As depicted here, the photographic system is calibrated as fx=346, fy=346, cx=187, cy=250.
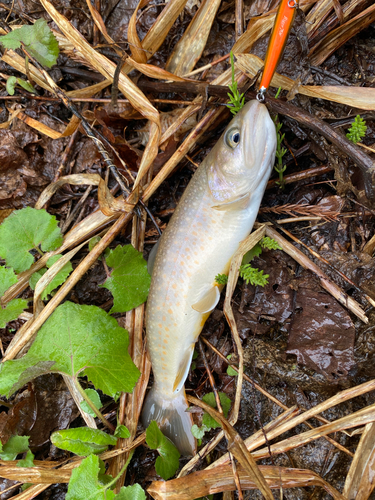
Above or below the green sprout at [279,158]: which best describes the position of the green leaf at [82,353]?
below

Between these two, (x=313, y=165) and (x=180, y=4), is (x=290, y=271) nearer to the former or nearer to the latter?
(x=313, y=165)

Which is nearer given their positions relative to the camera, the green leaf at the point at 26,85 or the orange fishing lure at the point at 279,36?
the orange fishing lure at the point at 279,36

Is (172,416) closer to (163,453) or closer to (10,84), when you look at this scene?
(163,453)

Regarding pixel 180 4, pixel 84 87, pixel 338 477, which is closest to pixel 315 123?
pixel 180 4

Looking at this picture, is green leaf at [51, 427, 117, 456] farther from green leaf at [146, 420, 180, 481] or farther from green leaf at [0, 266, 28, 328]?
green leaf at [0, 266, 28, 328]

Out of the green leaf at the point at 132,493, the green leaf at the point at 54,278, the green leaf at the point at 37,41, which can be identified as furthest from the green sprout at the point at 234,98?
the green leaf at the point at 132,493

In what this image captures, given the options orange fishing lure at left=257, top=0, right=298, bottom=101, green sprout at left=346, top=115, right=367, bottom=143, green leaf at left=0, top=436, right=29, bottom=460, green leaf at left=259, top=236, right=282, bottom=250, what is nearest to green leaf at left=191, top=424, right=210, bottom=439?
green leaf at left=0, top=436, right=29, bottom=460

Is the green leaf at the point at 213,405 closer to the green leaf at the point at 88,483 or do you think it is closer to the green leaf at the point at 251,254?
the green leaf at the point at 88,483
